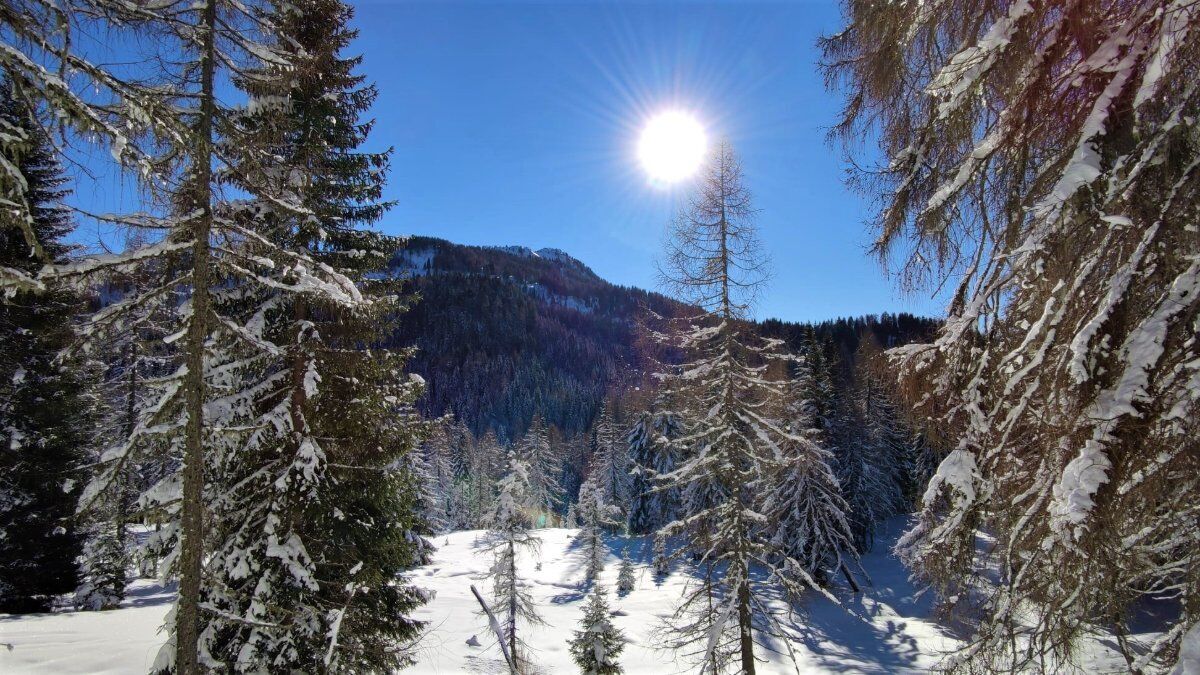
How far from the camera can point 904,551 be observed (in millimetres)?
5652

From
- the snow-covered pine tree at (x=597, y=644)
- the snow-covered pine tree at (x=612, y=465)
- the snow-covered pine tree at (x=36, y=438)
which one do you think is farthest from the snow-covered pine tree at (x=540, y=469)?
the snow-covered pine tree at (x=36, y=438)

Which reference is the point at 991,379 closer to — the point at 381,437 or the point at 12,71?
the point at 12,71

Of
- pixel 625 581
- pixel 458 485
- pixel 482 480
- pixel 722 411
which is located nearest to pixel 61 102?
pixel 722 411

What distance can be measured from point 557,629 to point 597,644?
38.0ft

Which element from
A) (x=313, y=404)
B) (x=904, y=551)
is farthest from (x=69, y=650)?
(x=904, y=551)

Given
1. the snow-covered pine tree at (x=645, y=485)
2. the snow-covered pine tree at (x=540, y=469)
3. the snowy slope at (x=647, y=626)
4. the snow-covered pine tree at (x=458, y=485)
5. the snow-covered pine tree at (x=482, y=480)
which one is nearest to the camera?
the snowy slope at (x=647, y=626)

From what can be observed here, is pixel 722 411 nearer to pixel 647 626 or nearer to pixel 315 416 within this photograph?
pixel 315 416

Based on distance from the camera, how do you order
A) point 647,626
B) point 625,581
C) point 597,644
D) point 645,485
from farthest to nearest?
point 645,485, point 625,581, point 647,626, point 597,644

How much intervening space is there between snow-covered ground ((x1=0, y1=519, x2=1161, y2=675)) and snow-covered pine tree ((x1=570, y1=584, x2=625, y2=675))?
5.12 feet

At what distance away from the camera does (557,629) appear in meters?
25.8

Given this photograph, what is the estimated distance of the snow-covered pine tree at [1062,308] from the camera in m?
2.12

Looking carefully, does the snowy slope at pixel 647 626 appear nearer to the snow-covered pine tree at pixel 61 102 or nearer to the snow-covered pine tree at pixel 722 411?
the snow-covered pine tree at pixel 722 411

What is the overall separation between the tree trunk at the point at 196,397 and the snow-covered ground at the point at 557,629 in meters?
3.32

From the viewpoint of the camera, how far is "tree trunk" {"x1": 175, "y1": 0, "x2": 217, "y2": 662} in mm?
5375
